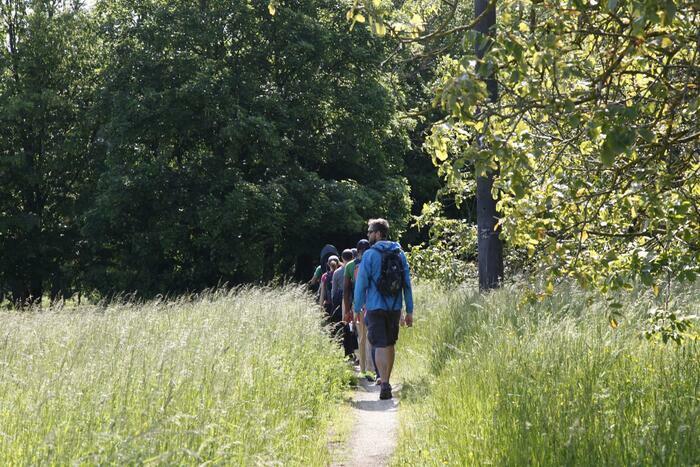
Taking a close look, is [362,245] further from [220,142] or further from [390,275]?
[220,142]

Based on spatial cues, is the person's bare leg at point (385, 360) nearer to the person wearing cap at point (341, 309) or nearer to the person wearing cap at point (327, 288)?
the person wearing cap at point (341, 309)

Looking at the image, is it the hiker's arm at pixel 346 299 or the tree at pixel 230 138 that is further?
the tree at pixel 230 138

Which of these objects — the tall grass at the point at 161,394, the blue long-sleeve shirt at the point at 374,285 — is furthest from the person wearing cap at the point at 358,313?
the tall grass at the point at 161,394

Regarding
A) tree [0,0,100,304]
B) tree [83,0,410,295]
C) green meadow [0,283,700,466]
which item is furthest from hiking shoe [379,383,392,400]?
tree [0,0,100,304]

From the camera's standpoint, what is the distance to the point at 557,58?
5133mm

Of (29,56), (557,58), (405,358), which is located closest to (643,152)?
(557,58)

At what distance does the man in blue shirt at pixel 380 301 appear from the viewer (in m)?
10.9

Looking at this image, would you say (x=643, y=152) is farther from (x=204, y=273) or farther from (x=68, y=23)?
(x=68, y=23)

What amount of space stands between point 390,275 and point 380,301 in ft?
1.04

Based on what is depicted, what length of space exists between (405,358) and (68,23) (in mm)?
29117

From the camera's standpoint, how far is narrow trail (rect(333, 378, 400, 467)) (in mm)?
7664

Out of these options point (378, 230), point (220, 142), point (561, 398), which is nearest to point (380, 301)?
point (378, 230)

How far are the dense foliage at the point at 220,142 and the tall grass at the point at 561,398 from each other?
21537 millimetres

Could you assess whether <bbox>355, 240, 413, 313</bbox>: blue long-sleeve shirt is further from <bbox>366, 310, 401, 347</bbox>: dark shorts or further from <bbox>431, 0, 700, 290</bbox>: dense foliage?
<bbox>431, 0, 700, 290</bbox>: dense foliage
